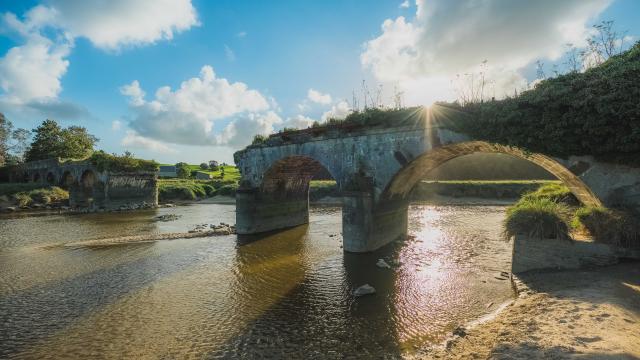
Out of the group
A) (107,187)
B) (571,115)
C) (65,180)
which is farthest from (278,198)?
(65,180)

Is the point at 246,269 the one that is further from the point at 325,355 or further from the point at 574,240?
the point at 574,240

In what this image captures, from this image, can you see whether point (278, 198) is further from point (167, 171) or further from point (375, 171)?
point (167, 171)

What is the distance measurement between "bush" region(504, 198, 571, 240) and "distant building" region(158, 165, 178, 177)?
108683 millimetres

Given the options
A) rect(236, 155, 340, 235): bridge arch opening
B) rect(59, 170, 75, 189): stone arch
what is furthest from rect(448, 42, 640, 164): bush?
rect(59, 170, 75, 189): stone arch

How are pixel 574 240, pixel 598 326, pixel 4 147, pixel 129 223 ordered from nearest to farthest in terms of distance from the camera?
pixel 598 326 < pixel 574 240 < pixel 129 223 < pixel 4 147

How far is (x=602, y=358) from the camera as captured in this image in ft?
18.5

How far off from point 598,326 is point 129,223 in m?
36.5

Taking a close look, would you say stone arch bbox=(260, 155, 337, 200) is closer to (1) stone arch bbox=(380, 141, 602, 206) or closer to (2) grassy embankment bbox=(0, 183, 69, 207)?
(1) stone arch bbox=(380, 141, 602, 206)

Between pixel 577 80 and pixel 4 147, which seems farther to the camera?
pixel 4 147

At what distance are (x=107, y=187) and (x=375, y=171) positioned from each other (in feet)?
151

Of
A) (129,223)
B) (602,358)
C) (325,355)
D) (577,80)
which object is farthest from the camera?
(129,223)

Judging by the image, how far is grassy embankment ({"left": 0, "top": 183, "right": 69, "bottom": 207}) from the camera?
49312 mm

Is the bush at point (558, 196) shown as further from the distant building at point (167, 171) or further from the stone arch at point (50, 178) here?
the distant building at point (167, 171)

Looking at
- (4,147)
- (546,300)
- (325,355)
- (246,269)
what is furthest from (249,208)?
(4,147)
